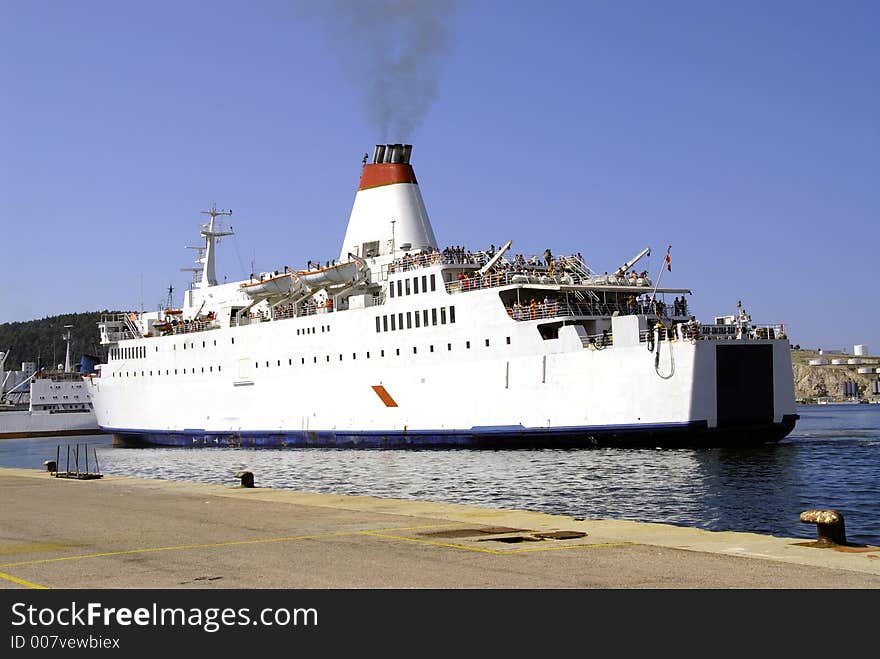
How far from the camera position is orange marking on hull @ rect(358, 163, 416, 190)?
46.4 metres

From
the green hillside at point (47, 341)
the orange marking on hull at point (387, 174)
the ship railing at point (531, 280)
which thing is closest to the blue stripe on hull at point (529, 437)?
the ship railing at point (531, 280)

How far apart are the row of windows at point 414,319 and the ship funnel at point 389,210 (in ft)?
16.0

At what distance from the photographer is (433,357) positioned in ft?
128

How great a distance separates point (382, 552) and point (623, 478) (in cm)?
1628

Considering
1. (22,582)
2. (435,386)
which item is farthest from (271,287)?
(22,582)

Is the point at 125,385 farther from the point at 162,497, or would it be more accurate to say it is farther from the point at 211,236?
the point at 162,497

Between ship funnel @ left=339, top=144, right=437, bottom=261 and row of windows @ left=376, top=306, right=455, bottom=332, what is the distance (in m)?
4.89

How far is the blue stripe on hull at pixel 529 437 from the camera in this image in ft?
107

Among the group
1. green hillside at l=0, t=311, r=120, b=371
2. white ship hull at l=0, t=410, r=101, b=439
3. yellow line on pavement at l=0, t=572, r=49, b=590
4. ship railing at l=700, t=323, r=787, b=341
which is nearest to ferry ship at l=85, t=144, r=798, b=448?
ship railing at l=700, t=323, r=787, b=341

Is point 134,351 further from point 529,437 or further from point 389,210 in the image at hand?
point 529,437

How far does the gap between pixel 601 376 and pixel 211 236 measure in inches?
1300

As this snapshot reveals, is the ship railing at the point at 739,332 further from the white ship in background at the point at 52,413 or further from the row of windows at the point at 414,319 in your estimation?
the white ship in background at the point at 52,413

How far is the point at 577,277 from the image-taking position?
39.1 metres

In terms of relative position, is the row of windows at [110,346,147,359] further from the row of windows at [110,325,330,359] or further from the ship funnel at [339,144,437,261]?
the ship funnel at [339,144,437,261]
